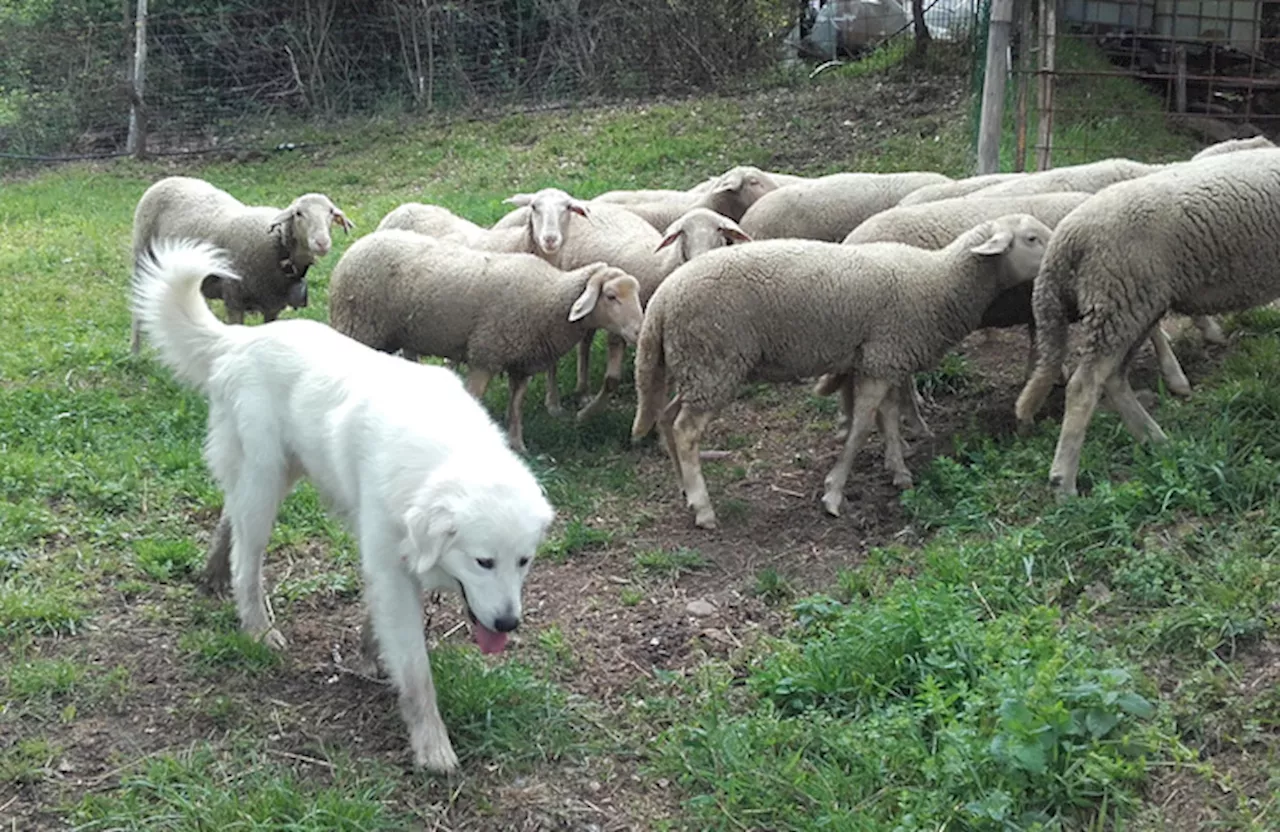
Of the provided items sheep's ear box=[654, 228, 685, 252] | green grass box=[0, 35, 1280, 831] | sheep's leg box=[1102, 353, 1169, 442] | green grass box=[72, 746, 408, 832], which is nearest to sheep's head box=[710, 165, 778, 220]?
sheep's ear box=[654, 228, 685, 252]

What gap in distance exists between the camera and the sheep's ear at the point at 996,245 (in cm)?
626

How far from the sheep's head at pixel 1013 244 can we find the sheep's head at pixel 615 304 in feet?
5.89

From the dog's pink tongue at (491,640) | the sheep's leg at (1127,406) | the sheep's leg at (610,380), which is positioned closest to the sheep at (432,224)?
the sheep's leg at (610,380)

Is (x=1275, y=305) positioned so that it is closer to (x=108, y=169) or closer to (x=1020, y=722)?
(x=1020, y=722)

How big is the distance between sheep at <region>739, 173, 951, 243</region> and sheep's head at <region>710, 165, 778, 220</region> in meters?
0.62

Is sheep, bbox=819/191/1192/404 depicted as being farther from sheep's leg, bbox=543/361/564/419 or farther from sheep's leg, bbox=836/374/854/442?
sheep's leg, bbox=543/361/564/419

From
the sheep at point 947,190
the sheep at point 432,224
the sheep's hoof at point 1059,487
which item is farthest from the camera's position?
the sheep at point 432,224

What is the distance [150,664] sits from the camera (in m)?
4.70

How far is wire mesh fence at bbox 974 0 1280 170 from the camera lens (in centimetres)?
1031

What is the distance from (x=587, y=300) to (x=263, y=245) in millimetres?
2533

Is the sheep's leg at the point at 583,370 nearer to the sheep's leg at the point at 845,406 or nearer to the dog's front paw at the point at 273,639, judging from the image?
the sheep's leg at the point at 845,406

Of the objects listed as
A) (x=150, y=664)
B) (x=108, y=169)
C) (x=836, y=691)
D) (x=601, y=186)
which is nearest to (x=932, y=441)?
(x=836, y=691)

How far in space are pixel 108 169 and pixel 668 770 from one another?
48.5 feet

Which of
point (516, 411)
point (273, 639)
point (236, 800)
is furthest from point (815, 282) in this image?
point (236, 800)
